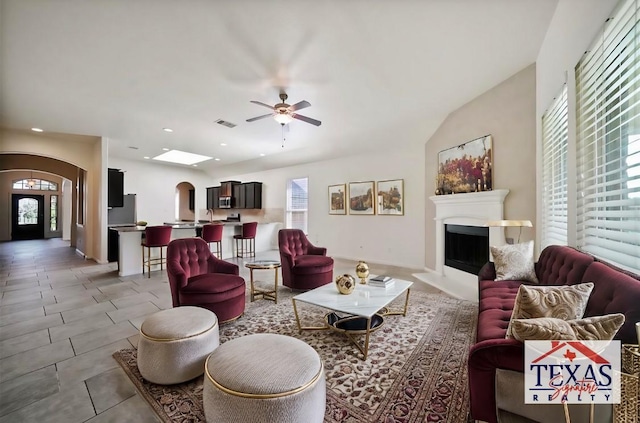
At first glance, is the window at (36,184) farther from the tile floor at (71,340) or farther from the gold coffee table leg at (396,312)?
the gold coffee table leg at (396,312)

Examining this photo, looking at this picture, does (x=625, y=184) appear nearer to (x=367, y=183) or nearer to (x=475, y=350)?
(x=475, y=350)

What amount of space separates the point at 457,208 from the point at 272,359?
157 inches

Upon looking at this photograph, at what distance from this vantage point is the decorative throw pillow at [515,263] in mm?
2674

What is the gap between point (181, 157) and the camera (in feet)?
27.9

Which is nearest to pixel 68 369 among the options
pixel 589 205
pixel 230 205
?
pixel 589 205

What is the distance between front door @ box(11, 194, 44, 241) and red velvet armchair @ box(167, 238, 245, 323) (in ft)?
42.7

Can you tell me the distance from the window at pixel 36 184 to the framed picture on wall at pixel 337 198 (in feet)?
41.0

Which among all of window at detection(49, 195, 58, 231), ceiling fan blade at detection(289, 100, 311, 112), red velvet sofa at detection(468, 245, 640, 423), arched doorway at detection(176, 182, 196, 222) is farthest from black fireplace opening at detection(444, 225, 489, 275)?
window at detection(49, 195, 58, 231)

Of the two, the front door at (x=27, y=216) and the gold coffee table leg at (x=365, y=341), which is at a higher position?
the front door at (x=27, y=216)

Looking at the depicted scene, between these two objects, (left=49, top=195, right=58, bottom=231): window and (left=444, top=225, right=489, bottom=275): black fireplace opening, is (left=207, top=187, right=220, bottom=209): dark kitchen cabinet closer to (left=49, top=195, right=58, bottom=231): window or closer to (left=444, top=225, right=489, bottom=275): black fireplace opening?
(left=49, top=195, right=58, bottom=231): window

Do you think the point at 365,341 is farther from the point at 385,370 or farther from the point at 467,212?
the point at 467,212

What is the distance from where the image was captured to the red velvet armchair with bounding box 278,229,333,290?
3832 mm

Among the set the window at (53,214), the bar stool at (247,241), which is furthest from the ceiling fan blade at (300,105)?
the window at (53,214)

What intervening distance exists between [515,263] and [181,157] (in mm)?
9086
